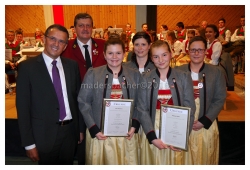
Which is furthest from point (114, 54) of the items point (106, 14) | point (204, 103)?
point (106, 14)

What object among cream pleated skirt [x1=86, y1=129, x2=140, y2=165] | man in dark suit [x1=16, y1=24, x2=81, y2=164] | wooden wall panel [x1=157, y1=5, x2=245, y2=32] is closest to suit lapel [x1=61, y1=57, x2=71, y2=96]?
man in dark suit [x1=16, y1=24, x2=81, y2=164]

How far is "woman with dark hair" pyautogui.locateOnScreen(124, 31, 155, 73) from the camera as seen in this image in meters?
2.88

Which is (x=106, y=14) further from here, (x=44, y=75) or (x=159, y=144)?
(x=159, y=144)

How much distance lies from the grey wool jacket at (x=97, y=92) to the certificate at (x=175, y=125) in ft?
0.89

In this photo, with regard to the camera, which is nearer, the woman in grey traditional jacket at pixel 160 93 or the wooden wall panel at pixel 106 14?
the woman in grey traditional jacket at pixel 160 93

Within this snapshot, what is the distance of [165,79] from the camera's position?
2.36 metres

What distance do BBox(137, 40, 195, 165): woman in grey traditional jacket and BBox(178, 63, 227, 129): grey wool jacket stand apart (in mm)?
246

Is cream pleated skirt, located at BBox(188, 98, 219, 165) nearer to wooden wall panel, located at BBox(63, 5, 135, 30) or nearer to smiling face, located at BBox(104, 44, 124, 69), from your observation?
smiling face, located at BBox(104, 44, 124, 69)

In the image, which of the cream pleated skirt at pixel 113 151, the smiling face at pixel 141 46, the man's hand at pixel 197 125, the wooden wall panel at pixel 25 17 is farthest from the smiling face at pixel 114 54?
the wooden wall panel at pixel 25 17

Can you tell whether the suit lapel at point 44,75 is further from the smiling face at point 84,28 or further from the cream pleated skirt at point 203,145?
the cream pleated skirt at point 203,145

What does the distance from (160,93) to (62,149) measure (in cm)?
106

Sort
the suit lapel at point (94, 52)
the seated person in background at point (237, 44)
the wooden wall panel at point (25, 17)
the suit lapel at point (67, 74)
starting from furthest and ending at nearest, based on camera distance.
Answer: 1. the wooden wall panel at point (25, 17)
2. the seated person in background at point (237, 44)
3. the suit lapel at point (94, 52)
4. the suit lapel at point (67, 74)

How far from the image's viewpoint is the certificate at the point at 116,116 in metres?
2.26

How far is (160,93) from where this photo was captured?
91.5 inches
